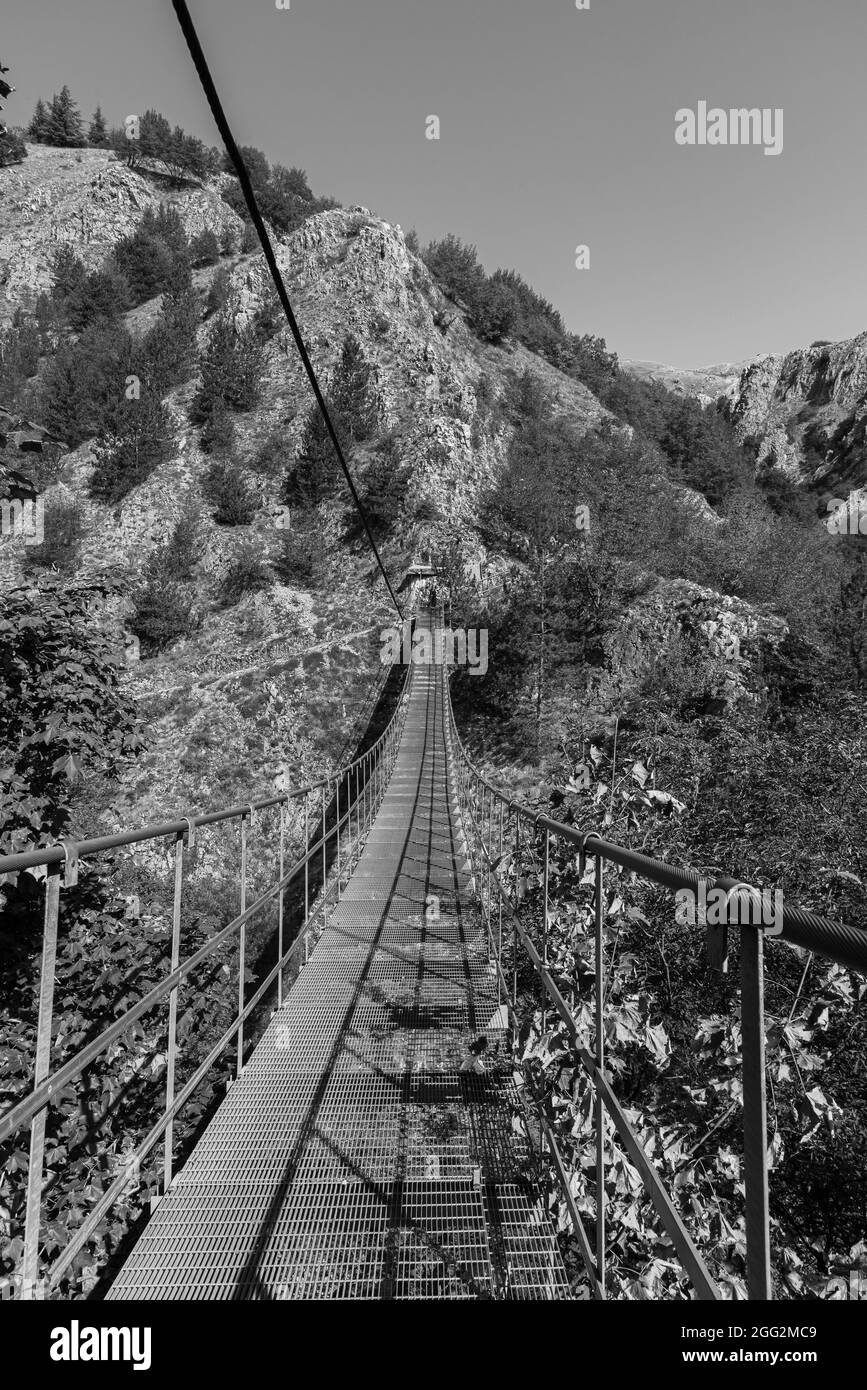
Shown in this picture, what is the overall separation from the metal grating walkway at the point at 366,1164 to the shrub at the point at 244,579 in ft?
78.0

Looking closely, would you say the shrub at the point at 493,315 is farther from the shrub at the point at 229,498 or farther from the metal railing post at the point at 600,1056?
the metal railing post at the point at 600,1056

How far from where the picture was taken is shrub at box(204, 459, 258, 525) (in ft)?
99.0

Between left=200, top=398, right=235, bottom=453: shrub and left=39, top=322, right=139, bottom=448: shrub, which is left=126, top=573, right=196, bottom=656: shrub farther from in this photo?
left=39, top=322, right=139, bottom=448: shrub

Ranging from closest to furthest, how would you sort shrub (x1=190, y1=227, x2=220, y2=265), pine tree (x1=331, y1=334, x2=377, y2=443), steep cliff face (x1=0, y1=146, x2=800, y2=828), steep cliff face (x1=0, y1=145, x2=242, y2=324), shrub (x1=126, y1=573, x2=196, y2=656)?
steep cliff face (x1=0, y1=146, x2=800, y2=828)
shrub (x1=126, y1=573, x2=196, y2=656)
pine tree (x1=331, y1=334, x2=377, y2=443)
steep cliff face (x1=0, y1=145, x2=242, y2=324)
shrub (x1=190, y1=227, x2=220, y2=265)

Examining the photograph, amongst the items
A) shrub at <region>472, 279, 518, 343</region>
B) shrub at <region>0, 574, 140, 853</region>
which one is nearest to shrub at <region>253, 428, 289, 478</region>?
shrub at <region>472, 279, 518, 343</region>

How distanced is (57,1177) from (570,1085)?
340cm

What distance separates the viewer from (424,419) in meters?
35.8

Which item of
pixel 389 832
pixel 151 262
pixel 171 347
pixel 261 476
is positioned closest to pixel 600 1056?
pixel 389 832

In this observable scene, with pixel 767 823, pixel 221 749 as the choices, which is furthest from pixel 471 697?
pixel 767 823

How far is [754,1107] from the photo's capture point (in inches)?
34.7

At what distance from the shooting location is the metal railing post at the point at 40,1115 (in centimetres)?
138

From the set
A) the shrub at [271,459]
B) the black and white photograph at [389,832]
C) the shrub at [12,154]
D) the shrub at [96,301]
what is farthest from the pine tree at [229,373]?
the shrub at [12,154]

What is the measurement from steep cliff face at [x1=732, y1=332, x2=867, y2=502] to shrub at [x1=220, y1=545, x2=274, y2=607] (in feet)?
149
